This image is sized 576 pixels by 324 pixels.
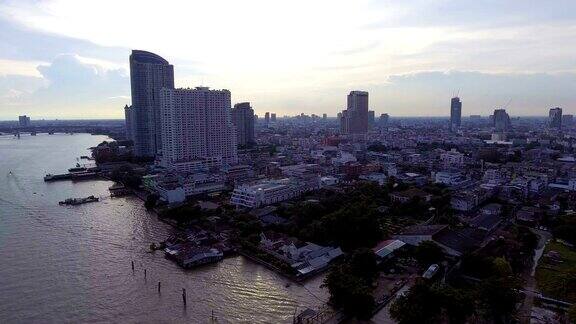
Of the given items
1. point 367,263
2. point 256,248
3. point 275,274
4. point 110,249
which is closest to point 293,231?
point 256,248

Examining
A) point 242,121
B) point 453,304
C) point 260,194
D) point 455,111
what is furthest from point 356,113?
point 453,304

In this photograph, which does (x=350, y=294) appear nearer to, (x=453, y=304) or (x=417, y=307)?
(x=417, y=307)

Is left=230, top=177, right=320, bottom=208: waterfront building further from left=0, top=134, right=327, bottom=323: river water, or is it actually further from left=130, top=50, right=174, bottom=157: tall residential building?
left=130, top=50, right=174, bottom=157: tall residential building

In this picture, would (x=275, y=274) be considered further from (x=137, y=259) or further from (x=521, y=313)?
(x=521, y=313)

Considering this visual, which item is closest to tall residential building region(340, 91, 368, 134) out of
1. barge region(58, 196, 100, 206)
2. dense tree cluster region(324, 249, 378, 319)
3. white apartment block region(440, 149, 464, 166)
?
white apartment block region(440, 149, 464, 166)

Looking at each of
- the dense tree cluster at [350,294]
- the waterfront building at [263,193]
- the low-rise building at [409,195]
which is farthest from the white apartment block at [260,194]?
the dense tree cluster at [350,294]
